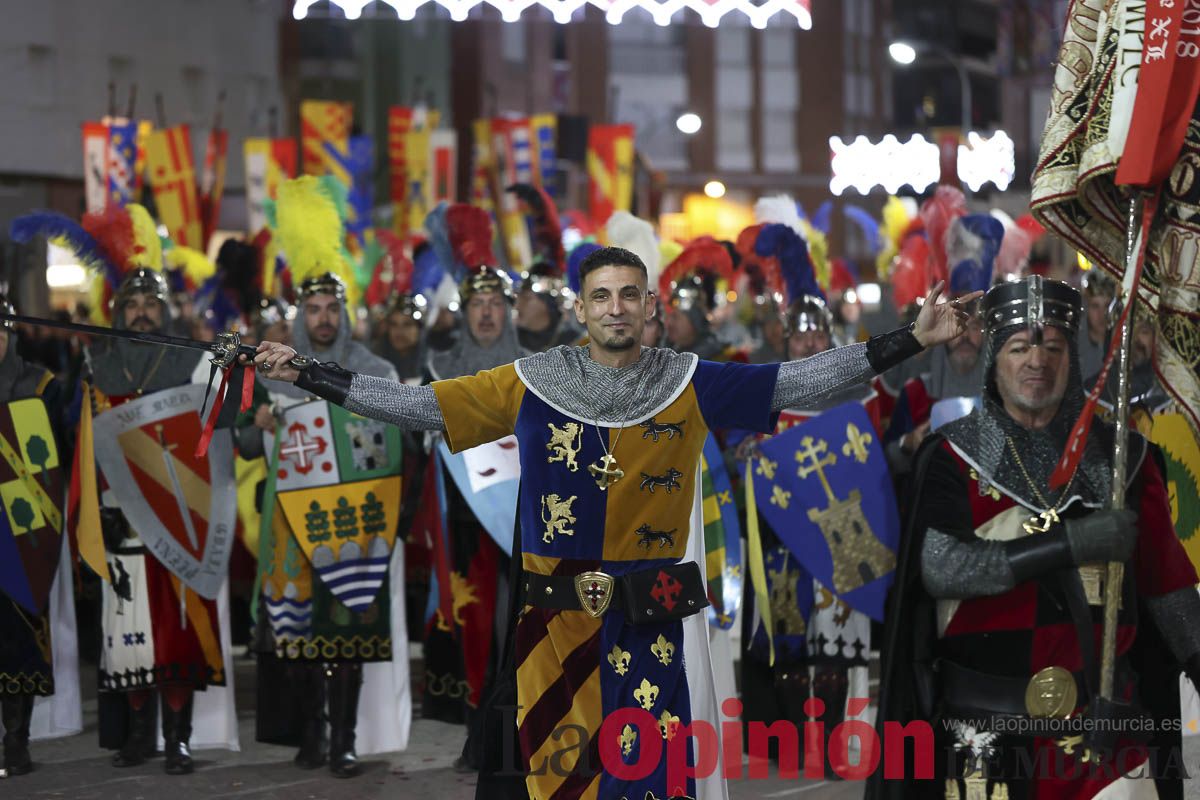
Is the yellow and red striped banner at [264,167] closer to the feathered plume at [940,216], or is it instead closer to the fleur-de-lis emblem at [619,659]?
the feathered plume at [940,216]

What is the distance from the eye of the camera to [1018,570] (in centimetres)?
434

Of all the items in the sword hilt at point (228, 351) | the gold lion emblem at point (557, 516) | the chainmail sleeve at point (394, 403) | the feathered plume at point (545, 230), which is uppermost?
the feathered plume at point (545, 230)

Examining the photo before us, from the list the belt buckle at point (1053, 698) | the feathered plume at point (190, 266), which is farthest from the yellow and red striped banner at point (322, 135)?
the belt buckle at point (1053, 698)

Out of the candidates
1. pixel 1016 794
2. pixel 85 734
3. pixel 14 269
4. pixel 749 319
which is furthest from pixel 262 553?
pixel 749 319

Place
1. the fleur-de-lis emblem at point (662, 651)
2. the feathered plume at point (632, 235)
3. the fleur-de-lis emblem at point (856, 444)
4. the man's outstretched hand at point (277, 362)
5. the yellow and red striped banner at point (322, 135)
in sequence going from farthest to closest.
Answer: the yellow and red striped banner at point (322, 135)
the feathered plume at point (632, 235)
the fleur-de-lis emblem at point (856, 444)
the man's outstretched hand at point (277, 362)
the fleur-de-lis emblem at point (662, 651)

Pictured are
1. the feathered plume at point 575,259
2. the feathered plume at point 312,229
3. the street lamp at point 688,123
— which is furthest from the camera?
the street lamp at point 688,123

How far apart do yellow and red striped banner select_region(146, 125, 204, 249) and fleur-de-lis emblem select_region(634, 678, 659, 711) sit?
474 inches

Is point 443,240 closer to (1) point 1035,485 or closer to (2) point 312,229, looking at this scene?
(2) point 312,229

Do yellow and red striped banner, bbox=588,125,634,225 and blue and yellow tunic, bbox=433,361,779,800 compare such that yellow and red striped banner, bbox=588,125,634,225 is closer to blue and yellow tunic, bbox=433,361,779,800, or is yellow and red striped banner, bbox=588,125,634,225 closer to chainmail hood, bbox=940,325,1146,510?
chainmail hood, bbox=940,325,1146,510

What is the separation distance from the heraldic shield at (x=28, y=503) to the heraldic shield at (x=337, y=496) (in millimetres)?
875

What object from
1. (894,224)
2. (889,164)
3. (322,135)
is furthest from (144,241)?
(889,164)

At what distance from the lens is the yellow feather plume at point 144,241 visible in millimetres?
7629

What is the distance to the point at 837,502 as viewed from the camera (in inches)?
261

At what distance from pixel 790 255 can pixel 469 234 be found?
61.0 inches
